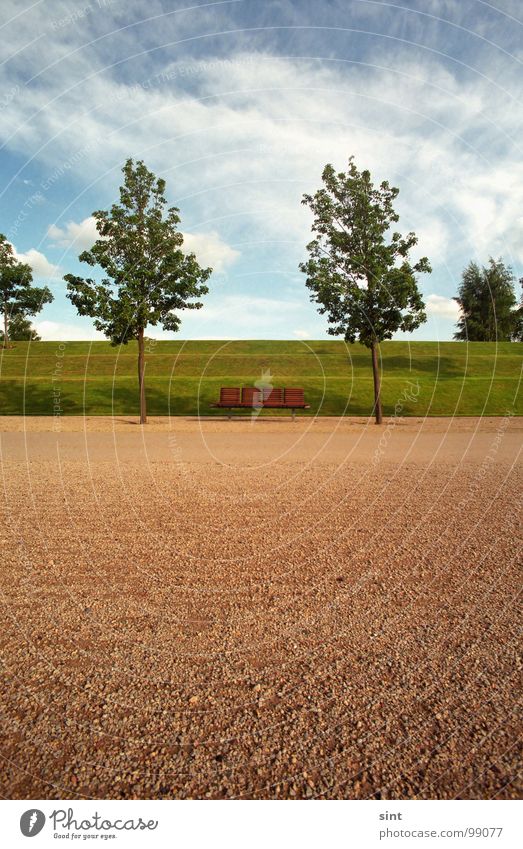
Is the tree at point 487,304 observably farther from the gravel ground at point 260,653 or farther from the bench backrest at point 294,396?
the gravel ground at point 260,653

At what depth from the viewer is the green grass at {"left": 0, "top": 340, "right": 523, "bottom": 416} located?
30.6 m

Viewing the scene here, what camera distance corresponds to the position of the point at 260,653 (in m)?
3.96

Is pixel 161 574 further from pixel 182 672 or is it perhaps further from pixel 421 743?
pixel 421 743

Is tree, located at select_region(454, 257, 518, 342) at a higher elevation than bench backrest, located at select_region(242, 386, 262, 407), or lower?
higher

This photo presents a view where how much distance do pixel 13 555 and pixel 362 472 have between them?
7.84m

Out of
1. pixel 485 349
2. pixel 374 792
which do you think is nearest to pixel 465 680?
pixel 374 792

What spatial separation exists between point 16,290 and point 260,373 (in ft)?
86.2

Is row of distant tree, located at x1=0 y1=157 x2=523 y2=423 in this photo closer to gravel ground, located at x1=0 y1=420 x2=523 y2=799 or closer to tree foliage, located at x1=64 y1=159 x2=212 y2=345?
tree foliage, located at x1=64 y1=159 x2=212 y2=345

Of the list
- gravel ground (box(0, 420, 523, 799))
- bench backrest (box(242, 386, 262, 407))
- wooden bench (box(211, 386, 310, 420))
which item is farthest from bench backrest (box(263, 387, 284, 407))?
gravel ground (box(0, 420, 523, 799))
